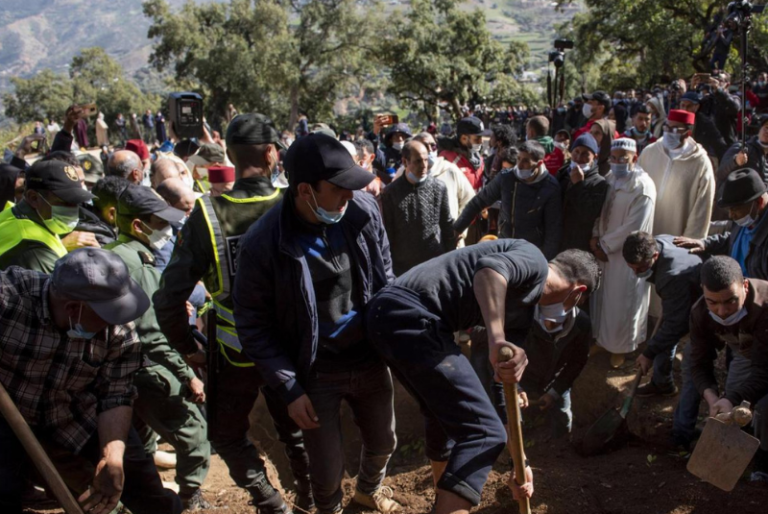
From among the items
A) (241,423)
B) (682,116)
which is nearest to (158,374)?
(241,423)

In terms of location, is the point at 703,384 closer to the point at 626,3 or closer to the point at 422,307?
the point at 422,307

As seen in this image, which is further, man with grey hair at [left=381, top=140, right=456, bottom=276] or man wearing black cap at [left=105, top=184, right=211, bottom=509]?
man with grey hair at [left=381, top=140, right=456, bottom=276]

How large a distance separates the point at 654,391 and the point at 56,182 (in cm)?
458

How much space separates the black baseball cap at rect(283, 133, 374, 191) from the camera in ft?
8.89

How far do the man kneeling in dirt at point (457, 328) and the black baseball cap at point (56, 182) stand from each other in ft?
6.54

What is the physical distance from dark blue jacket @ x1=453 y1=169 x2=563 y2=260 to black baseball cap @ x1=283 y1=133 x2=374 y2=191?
291cm

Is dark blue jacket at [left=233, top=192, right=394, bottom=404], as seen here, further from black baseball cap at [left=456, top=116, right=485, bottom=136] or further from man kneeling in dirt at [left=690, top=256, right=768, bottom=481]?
black baseball cap at [left=456, top=116, right=485, bottom=136]

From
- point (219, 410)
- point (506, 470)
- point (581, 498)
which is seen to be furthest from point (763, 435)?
point (219, 410)

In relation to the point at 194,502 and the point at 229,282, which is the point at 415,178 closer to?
the point at 229,282

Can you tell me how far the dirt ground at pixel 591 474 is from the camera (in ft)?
13.1

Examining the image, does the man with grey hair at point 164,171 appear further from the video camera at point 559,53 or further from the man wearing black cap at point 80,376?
the video camera at point 559,53

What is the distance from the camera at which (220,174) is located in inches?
163

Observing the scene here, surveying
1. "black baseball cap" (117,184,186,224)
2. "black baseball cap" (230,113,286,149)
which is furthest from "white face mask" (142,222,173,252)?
"black baseball cap" (230,113,286,149)

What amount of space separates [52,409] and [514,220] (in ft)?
12.8
